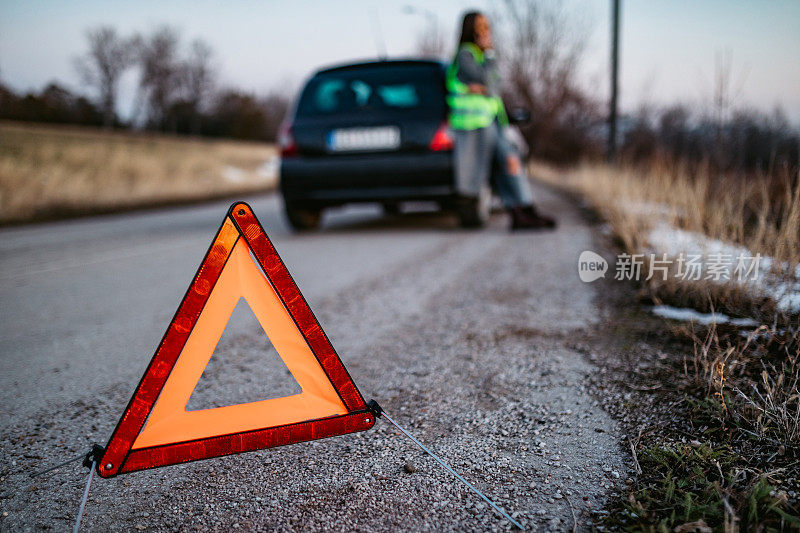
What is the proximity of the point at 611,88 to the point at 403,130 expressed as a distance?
395 inches

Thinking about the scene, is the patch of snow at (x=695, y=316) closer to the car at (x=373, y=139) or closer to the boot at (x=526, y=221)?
the car at (x=373, y=139)

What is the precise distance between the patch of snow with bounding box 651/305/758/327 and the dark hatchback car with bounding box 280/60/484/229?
10.6ft

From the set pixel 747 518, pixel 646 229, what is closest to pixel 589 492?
pixel 747 518

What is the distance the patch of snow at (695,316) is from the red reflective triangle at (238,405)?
1763 millimetres

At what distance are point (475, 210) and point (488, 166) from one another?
533 mm

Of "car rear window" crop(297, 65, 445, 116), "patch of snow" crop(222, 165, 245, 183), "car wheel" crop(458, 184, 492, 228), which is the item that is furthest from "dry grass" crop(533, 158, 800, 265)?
"patch of snow" crop(222, 165, 245, 183)

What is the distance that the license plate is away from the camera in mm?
5949

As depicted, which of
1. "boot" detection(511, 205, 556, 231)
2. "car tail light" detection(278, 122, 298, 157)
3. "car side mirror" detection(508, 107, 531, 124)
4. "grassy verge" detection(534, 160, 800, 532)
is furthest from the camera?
"car side mirror" detection(508, 107, 531, 124)

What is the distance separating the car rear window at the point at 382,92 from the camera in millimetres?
6031

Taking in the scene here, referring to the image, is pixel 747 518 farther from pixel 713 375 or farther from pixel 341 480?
pixel 341 480

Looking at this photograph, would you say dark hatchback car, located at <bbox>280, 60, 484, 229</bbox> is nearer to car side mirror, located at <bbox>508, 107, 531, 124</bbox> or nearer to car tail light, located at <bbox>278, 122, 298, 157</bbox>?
car tail light, located at <bbox>278, 122, 298, 157</bbox>

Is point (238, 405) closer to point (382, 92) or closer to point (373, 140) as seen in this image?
point (373, 140)

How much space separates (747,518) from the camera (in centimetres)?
135

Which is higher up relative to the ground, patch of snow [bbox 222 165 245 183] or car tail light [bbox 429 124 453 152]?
car tail light [bbox 429 124 453 152]
